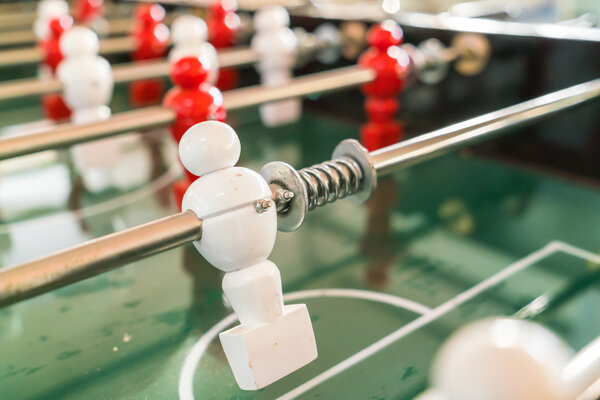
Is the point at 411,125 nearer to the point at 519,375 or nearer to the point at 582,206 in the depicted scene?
the point at 582,206

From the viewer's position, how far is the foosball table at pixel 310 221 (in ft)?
1.49

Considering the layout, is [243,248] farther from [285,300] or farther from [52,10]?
[52,10]

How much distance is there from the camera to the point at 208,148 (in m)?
0.46

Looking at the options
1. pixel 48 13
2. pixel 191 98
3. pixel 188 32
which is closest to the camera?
pixel 191 98

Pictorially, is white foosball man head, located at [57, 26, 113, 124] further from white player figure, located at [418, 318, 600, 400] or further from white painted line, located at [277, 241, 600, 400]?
white player figure, located at [418, 318, 600, 400]

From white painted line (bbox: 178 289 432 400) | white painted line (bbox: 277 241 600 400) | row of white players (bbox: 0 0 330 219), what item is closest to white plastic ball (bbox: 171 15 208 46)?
row of white players (bbox: 0 0 330 219)

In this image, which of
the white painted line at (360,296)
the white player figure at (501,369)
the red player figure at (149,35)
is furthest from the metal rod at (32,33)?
the white player figure at (501,369)

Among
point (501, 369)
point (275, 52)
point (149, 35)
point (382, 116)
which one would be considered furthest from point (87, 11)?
point (501, 369)

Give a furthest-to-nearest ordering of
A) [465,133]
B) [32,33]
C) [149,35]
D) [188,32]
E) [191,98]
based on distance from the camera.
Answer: [32,33] < [149,35] < [188,32] < [191,98] < [465,133]

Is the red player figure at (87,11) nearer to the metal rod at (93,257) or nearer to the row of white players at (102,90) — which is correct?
the row of white players at (102,90)

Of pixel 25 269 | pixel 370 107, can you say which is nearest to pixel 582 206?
pixel 370 107

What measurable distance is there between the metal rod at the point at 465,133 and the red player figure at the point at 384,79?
1.01 ft

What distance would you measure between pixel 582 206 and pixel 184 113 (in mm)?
692

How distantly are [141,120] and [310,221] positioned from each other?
13.9 inches
